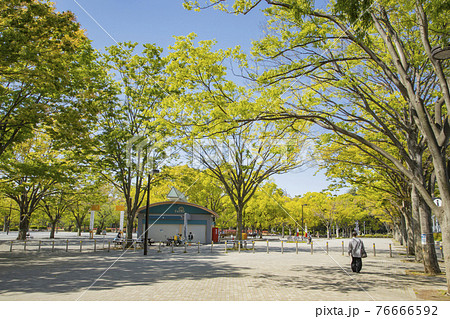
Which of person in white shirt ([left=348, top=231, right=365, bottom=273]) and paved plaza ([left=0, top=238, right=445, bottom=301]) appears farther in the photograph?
person in white shirt ([left=348, top=231, right=365, bottom=273])

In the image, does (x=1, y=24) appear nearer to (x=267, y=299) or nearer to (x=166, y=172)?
(x=267, y=299)

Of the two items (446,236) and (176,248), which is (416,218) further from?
(176,248)

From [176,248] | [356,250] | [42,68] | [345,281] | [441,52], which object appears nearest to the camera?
[441,52]

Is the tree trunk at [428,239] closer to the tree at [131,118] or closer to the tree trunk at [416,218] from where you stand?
the tree trunk at [416,218]

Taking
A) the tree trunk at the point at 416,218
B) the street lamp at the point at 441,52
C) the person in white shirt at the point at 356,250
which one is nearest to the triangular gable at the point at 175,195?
the tree trunk at the point at 416,218

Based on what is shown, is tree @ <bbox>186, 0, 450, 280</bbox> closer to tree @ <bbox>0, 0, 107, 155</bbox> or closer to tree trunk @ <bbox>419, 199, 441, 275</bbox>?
tree trunk @ <bbox>419, 199, 441, 275</bbox>

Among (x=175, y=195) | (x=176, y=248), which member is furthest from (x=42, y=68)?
(x=175, y=195)

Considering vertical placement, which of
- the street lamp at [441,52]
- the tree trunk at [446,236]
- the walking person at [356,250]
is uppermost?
the street lamp at [441,52]

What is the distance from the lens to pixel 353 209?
187ft

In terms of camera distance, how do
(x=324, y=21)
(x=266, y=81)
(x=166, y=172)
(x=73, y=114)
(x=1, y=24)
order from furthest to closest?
(x=166, y=172) < (x=73, y=114) < (x=1, y=24) < (x=266, y=81) < (x=324, y=21)

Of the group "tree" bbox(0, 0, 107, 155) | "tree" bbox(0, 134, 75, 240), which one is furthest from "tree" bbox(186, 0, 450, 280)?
"tree" bbox(0, 134, 75, 240)

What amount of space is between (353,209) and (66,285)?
56.1 meters

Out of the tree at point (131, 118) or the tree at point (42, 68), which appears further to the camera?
the tree at point (131, 118)
